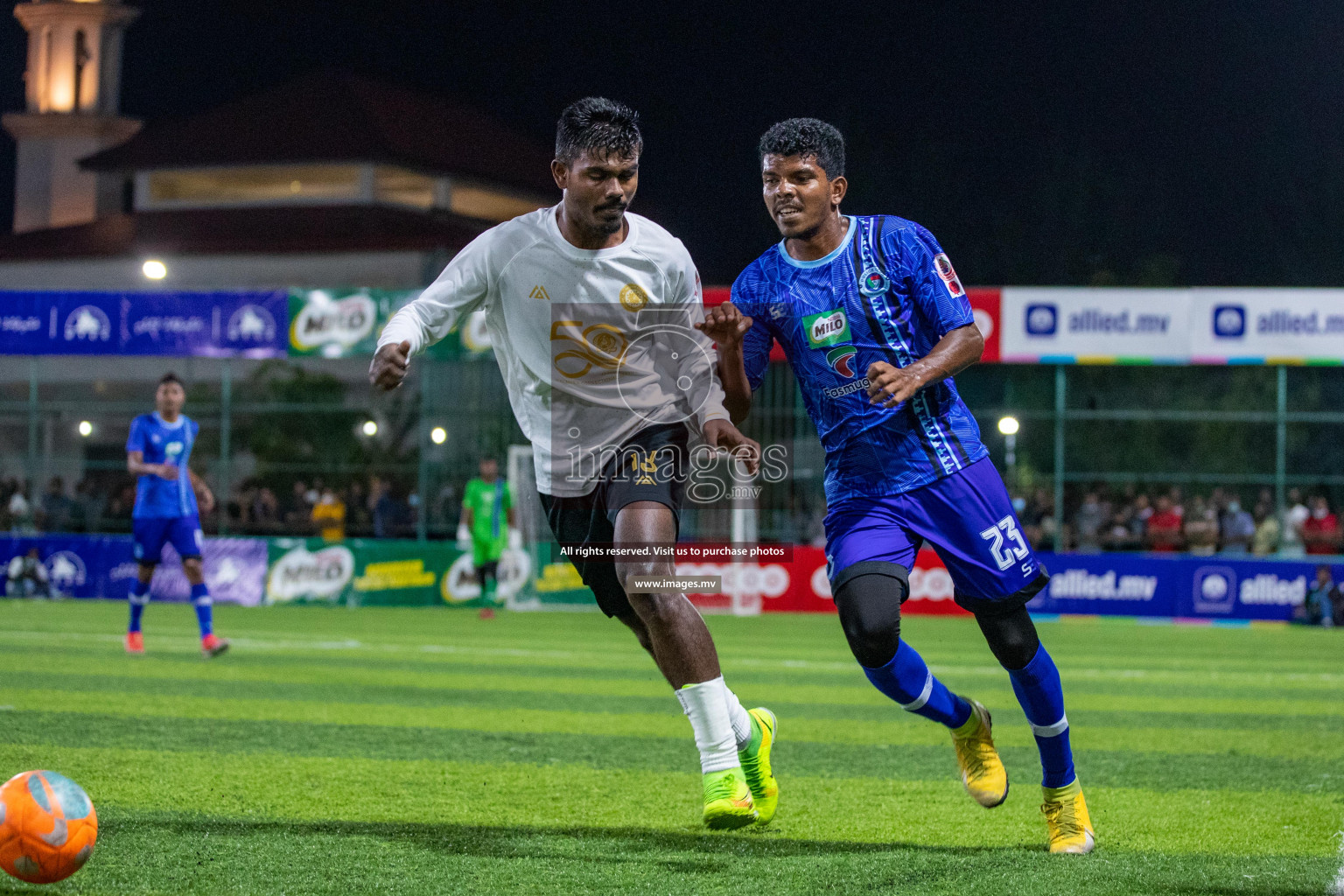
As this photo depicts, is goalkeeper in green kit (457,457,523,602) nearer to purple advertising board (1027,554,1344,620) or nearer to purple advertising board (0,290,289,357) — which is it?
purple advertising board (0,290,289,357)

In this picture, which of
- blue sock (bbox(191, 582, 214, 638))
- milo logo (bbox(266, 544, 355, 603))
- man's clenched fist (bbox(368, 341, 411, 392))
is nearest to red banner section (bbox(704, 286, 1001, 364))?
milo logo (bbox(266, 544, 355, 603))

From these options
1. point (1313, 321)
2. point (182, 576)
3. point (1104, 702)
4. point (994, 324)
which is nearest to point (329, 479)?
point (182, 576)

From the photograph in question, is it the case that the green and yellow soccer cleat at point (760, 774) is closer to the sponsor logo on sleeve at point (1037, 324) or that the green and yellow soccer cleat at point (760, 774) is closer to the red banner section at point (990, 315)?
the red banner section at point (990, 315)

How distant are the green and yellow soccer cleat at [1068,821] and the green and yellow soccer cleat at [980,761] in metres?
0.21

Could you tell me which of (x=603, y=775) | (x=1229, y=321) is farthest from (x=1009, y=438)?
(x=603, y=775)

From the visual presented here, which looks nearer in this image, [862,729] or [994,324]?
[862,729]

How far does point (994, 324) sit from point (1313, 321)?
4.38m

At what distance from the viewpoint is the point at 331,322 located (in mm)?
21828

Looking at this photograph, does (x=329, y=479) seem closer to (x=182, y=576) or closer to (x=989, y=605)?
(x=182, y=576)

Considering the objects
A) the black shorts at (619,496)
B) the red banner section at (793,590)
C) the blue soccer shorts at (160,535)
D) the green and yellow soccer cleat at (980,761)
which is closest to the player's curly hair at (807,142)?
the black shorts at (619,496)

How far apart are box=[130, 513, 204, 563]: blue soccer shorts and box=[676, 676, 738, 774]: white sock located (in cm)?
798

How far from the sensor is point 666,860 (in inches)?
183

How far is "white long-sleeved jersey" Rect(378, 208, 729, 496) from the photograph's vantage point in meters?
5.08

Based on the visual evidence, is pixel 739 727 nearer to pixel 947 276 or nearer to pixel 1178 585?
pixel 947 276
